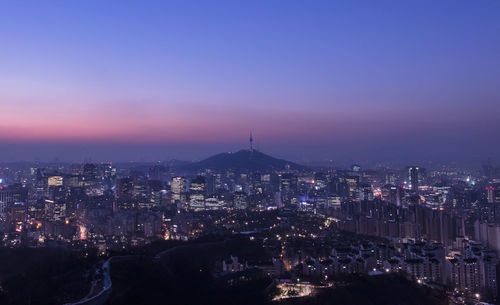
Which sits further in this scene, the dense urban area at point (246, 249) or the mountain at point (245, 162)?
the mountain at point (245, 162)

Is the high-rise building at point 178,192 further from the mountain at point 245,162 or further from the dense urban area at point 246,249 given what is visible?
the mountain at point 245,162

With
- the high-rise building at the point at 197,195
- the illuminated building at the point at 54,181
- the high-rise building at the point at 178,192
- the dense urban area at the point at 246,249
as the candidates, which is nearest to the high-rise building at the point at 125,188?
the dense urban area at the point at 246,249

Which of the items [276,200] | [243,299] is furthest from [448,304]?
[276,200]

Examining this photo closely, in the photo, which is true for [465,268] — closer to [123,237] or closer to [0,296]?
[0,296]

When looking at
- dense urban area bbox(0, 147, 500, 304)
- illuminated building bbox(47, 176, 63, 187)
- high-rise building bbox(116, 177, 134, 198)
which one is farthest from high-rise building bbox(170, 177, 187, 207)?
illuminated building bbox(47, 176, 63, 187)

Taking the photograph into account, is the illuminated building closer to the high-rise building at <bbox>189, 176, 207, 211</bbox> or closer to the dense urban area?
the dense urban area

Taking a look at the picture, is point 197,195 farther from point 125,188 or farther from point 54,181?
point 54,181
